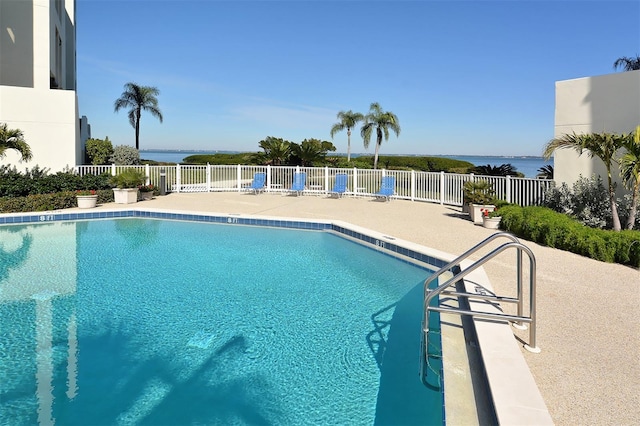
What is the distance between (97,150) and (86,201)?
5.37 metres

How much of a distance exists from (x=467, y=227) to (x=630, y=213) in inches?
117

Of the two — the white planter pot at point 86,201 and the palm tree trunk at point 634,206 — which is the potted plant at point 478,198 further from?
the white planter pot at point 86,201

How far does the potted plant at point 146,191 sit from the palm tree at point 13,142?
3221mm

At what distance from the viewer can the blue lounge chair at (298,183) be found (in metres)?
15.2

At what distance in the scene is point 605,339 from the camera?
3475mm

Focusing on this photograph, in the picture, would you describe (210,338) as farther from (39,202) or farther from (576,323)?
(39,202)

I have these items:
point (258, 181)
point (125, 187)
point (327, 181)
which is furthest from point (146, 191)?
point (327, 181)

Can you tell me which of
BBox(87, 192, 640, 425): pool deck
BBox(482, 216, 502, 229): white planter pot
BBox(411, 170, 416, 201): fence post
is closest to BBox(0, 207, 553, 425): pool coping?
BBox(87, 192, 640, 425): pool deck

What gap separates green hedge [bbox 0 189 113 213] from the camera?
10734 mm

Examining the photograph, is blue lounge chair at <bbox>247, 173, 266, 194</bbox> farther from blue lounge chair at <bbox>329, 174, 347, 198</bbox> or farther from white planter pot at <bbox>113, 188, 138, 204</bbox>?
white planter pot at <bbox>113, 188, 138, 204</bbox>

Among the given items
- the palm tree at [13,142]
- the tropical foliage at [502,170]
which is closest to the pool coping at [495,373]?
the tropical foliage at [502,170]

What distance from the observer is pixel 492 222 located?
358 inches

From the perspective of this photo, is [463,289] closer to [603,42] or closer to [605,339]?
[605,339]

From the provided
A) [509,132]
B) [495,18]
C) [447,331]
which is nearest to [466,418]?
[447,331]
